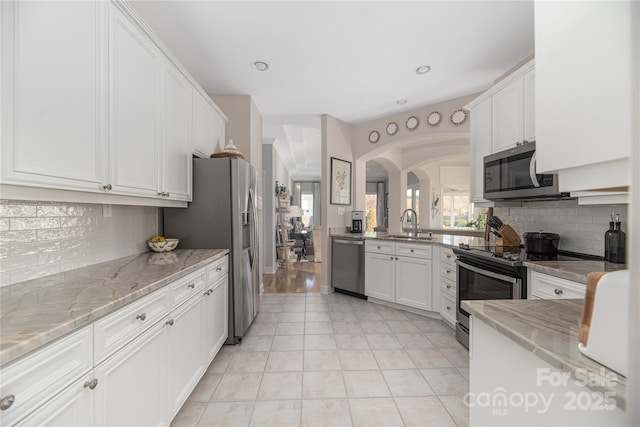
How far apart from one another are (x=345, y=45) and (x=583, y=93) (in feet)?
7.03

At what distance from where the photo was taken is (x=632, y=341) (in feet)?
1.10

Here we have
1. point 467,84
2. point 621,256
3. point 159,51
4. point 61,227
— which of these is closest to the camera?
point 61,227

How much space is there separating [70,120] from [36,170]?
0.90 ft

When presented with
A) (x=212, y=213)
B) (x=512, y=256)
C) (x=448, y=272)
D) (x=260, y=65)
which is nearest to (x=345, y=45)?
(x=260, y=65)

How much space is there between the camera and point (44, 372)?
736mm

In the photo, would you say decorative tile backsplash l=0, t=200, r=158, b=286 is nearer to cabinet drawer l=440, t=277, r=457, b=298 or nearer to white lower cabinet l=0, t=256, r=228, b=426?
white lower cabinet l=0, t=256, r=228, b=426

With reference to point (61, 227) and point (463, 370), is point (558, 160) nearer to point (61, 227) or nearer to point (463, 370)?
point (463, 370)

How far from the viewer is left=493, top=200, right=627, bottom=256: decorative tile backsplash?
6.07ft

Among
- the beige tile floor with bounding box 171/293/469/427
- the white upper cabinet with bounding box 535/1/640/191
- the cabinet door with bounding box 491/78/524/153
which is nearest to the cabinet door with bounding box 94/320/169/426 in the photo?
the beige tile floor with bounding box 171/293/469/427

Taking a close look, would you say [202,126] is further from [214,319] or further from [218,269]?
[214,319]

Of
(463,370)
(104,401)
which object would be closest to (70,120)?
(104,401)

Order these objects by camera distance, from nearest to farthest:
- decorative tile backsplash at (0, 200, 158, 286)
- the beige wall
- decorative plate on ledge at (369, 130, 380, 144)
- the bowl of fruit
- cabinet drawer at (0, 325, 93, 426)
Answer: cabinet drawer at (0, 325, 93, 426) → decorative tile backsplash at (0, 200, 158, 286) → the bowl of fruit → the beige wall → decorative plate on ledge at (369, 130, 380, 144)

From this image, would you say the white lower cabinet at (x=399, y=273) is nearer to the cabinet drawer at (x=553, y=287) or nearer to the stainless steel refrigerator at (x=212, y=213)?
the cabinet drawer at (x=553, y=287)

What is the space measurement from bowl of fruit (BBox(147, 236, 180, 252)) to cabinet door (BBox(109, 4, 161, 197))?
541mm
